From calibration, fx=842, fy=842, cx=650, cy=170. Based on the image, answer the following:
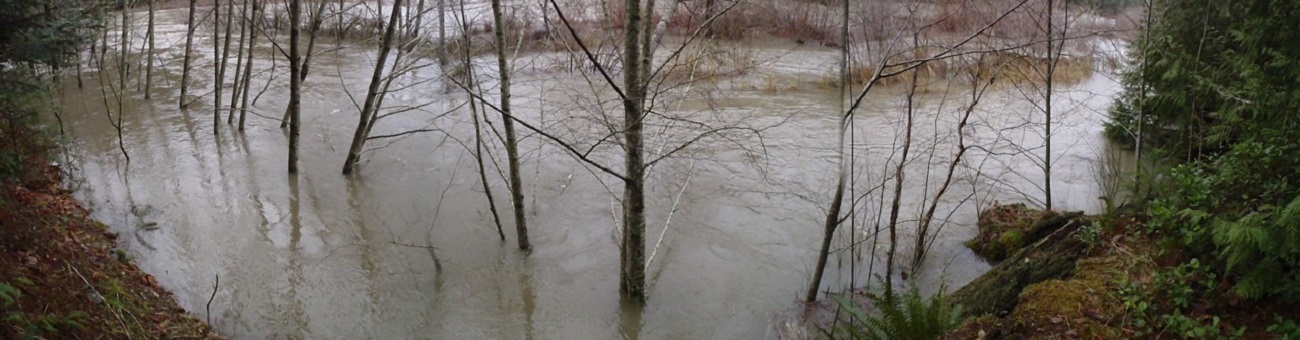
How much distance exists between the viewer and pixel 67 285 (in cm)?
556

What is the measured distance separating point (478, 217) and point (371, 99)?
168 cm

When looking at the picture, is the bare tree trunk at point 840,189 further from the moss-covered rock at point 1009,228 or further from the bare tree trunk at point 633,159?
the moss-covered rock at point 1009,228

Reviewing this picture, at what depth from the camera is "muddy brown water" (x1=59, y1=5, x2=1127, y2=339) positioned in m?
7.02

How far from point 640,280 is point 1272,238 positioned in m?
4.25

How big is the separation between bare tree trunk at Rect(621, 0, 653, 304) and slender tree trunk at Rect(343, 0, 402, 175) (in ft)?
10.5

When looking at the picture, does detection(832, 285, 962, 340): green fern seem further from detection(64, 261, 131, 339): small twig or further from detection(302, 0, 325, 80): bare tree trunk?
detection(302, 0, 325, 80): bare tree trunk

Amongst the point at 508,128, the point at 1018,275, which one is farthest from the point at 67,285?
the point at 1018,275

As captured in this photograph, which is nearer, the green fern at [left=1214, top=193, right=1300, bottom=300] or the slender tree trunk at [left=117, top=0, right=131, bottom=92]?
the green fern at [left=1214, top=193, right=1300, bottom=300]

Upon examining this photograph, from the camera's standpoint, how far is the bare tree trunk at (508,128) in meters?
6.72

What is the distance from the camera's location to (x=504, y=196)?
9414 mm

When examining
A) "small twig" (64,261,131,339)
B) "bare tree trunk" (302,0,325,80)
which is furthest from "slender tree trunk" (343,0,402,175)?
"small twig" (64,261,131,339)

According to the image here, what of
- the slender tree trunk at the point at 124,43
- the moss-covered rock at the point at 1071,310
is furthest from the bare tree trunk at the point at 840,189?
the slender tree trunk at the point at 124,43

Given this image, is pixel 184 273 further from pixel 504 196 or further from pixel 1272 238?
pixel 1272 238

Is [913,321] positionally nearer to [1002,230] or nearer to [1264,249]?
[1264,249]
